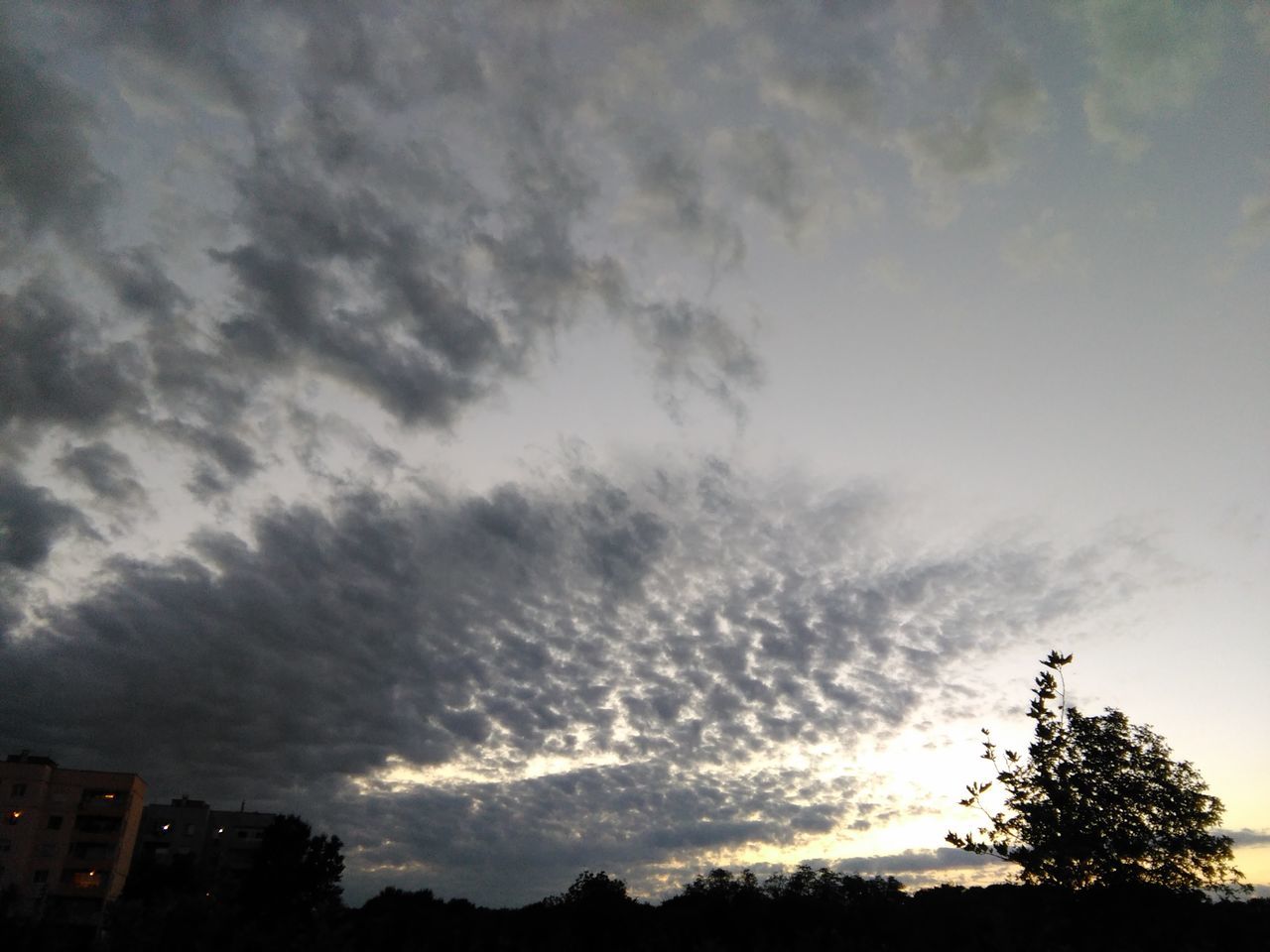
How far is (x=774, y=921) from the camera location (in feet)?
215

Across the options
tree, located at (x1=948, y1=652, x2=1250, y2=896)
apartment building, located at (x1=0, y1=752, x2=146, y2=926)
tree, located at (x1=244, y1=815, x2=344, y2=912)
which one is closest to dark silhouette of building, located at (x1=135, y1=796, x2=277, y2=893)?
tree, located at (x1=244, y1=815, x2=344, y2=912)

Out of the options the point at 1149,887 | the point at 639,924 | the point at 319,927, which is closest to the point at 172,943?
the point at 319,927

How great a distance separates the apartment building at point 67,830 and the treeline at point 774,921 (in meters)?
16.4

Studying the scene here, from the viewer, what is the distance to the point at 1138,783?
1189 inches

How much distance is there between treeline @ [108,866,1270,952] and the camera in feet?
44.9

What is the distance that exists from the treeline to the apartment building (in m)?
16.4

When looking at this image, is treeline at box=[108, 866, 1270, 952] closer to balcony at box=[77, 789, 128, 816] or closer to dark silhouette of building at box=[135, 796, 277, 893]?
balcony at box=[77, 789, 128, 816]

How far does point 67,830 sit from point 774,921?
78256mm

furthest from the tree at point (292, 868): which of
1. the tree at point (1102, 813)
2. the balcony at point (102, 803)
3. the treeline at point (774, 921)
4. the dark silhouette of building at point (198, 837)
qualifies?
the tree at point (1102, 813)

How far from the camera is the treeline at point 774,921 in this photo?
44.9 feet

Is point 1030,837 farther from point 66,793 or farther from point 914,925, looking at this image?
point 66,793

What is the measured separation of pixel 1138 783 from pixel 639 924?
56758 mm

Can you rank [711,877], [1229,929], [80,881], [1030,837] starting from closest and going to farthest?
[1030,837] → [1229,929] → [80,881] → [711,877]

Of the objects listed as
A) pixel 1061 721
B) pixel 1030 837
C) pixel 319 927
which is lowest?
pixel 319 927
